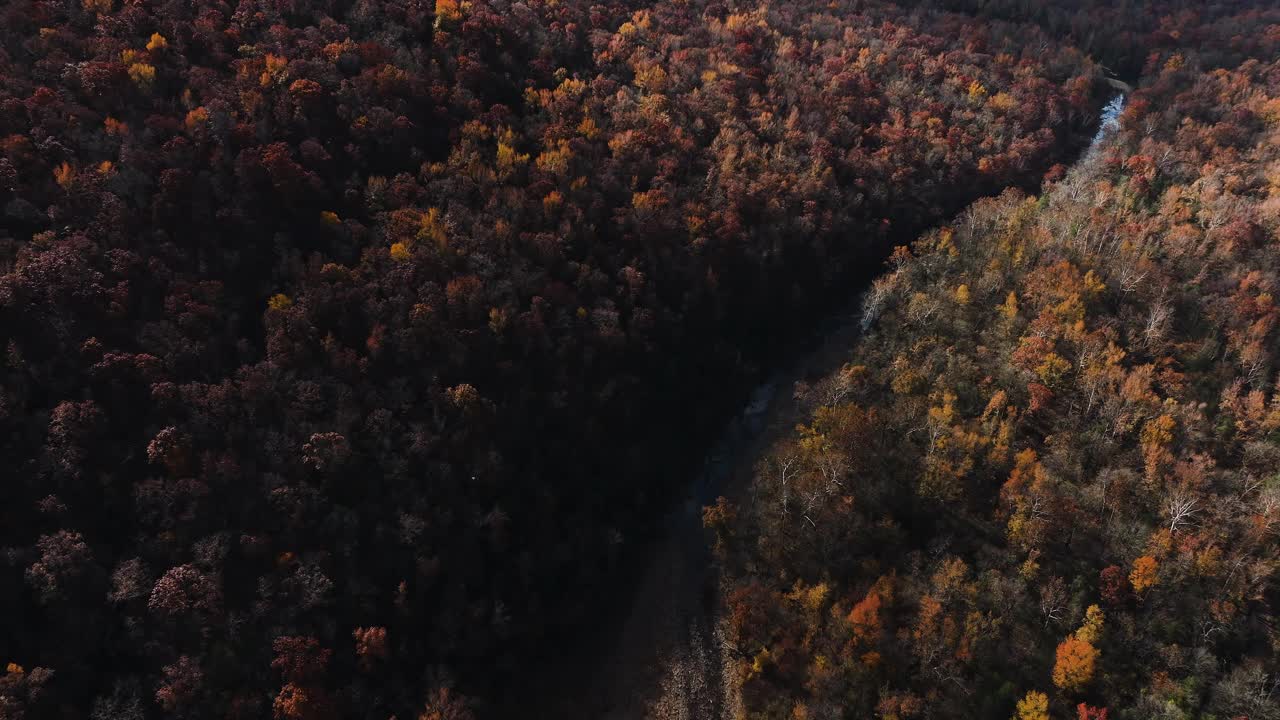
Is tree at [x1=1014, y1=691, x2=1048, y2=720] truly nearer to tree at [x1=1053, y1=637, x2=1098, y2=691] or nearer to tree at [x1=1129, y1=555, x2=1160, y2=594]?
tree at [x1=1053, y1=637, x2=1098, y2=691]

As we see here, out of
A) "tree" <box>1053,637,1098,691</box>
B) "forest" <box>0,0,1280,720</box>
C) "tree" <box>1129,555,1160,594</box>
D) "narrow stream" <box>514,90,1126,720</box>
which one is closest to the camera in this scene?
"forest" <box>0,0,1280,720</box>

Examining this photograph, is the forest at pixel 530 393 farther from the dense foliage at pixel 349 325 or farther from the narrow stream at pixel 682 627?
the narrow stream at pixel 682 627

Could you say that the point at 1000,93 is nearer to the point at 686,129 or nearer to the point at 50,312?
the point at 686,129

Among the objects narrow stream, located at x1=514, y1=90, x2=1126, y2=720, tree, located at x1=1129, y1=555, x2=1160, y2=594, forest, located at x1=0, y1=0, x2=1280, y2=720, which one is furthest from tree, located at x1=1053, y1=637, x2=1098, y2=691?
narrow stream, located at x1=514, y1=90, x2=1126, y2=720

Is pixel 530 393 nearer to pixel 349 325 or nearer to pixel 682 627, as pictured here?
pixel 349 325

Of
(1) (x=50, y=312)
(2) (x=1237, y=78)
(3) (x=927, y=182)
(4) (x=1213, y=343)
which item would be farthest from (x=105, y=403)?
(2) (x=1237, y=78)

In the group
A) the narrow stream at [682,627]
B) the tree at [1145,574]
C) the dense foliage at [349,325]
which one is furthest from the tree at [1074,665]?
the dense foliage at [349,325]
